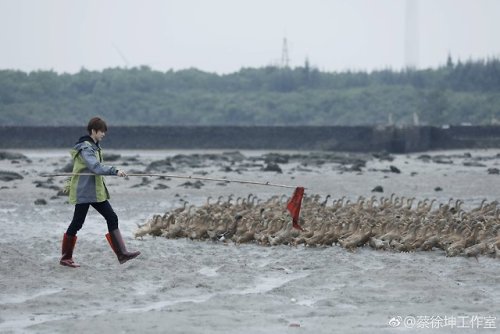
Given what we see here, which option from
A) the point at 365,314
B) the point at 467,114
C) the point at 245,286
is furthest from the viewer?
the point at 467,114

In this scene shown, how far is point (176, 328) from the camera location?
911cm

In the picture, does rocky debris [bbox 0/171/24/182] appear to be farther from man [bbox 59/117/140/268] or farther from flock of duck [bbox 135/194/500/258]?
man [bbox 59/117/140/268]

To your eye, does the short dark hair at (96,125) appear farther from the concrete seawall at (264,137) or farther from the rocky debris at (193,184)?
the concrete seawall at (264,137)

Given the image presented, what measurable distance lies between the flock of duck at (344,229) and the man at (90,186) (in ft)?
9.64

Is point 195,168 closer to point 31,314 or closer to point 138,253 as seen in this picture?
point 138,253

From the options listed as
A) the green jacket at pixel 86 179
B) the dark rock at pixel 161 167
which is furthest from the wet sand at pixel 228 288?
the dark rock at pixel 161 167

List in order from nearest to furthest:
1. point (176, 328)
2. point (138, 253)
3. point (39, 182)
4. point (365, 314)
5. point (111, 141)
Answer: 1. point (176, 328)
2. point (365, 314)
3. point (138, 253)
4. point (39, 182)
5. point (111, 141)

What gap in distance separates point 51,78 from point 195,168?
294 ft

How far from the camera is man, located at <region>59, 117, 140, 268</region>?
12055 millimetres

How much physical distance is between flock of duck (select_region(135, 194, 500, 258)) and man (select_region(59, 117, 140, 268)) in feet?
9.64

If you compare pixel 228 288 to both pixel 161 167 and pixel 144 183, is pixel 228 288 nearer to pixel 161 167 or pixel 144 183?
pixel 144 183

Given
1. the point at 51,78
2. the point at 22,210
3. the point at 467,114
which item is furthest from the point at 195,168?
the point at 51,78

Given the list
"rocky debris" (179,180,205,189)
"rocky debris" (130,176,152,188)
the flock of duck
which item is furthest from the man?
"rocky debris" (179,180,205,189)

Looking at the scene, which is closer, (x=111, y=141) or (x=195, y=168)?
(x=195, y=168)
